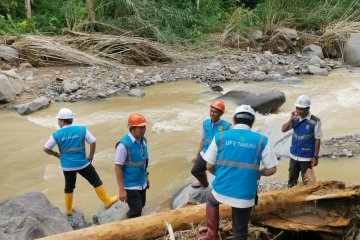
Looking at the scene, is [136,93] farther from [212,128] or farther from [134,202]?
[134,202]

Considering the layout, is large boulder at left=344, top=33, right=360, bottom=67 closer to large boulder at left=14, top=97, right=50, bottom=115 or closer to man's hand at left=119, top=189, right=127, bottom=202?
large boulder at left=14, top=97, right=50, bottom=115

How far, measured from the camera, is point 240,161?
344 centimetres

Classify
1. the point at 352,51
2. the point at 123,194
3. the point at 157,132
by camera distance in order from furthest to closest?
the point at 352,51 → the point at 157,132 → the point at 123,194

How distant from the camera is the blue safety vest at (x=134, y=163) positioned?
4.32 metres

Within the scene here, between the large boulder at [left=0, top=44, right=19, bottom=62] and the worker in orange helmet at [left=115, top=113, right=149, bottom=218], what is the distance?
958 cm

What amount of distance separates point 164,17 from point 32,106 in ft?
21.7

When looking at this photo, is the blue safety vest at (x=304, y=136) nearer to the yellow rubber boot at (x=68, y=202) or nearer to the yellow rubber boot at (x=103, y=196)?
the yellow rubber boot at (x=103, y=196)

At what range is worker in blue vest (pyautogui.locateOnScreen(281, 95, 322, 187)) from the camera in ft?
16.7

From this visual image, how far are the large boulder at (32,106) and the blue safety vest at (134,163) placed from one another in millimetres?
6375

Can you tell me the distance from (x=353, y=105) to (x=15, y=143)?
7.76 metres

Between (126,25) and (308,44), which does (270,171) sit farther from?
(308,44)

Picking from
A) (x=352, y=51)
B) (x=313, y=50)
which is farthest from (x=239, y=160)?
(x=313, y=50)

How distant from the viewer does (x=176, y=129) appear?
9.35 metres

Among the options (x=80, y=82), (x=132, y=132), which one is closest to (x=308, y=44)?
(x=80, y=82)
